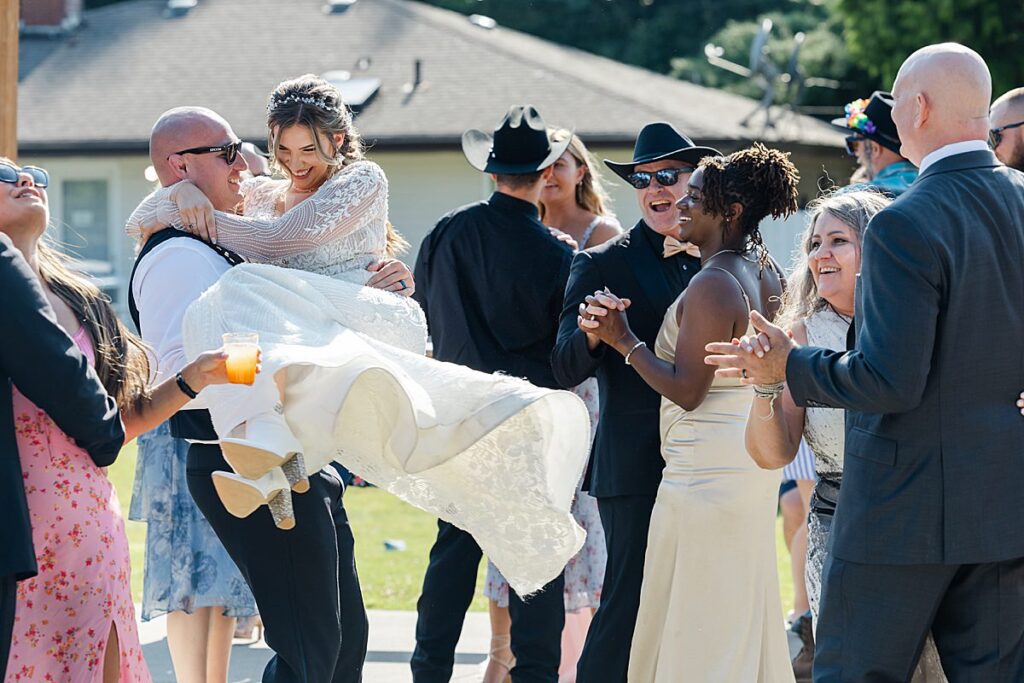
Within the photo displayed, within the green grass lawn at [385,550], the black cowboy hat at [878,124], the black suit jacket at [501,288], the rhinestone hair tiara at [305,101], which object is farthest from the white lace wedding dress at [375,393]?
the green grass lawn at [385,550]

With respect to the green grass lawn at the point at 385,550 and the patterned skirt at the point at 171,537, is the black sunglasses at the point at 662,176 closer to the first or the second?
the patterned skirt at the point at 171,537

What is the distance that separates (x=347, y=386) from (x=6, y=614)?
102 centimetres

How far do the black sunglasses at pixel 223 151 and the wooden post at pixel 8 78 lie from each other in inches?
81.3

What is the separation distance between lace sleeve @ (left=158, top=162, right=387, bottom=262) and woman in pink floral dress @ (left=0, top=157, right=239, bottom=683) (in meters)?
0.56

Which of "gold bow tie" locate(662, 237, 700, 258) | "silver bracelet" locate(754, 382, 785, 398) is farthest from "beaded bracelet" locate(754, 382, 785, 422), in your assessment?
"gold bow tie" locate(662, 237, 700, 258)

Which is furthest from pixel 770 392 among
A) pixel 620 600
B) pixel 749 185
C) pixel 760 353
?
pixel 620 600

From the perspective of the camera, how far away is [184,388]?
12.5 feet

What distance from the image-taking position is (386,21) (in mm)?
26094

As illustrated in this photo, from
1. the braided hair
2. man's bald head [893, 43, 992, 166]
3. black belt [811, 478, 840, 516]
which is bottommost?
black belt [811, 478, 840, 516]

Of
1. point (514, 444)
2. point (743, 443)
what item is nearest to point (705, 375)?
point (743, 443)

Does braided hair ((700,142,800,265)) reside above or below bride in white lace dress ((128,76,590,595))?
above

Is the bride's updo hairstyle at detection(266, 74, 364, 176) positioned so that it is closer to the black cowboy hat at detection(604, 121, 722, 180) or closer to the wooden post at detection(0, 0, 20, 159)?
the black cowboy hat at detection(604, 121, 722, 180)

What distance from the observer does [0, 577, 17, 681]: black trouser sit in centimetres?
345

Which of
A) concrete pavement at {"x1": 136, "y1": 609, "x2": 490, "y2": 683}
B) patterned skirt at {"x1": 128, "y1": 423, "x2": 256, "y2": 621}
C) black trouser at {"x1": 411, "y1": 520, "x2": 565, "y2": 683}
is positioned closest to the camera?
black trouser at {"x1": 411, "y1": 520, "x2": 565, "y2": 683}
